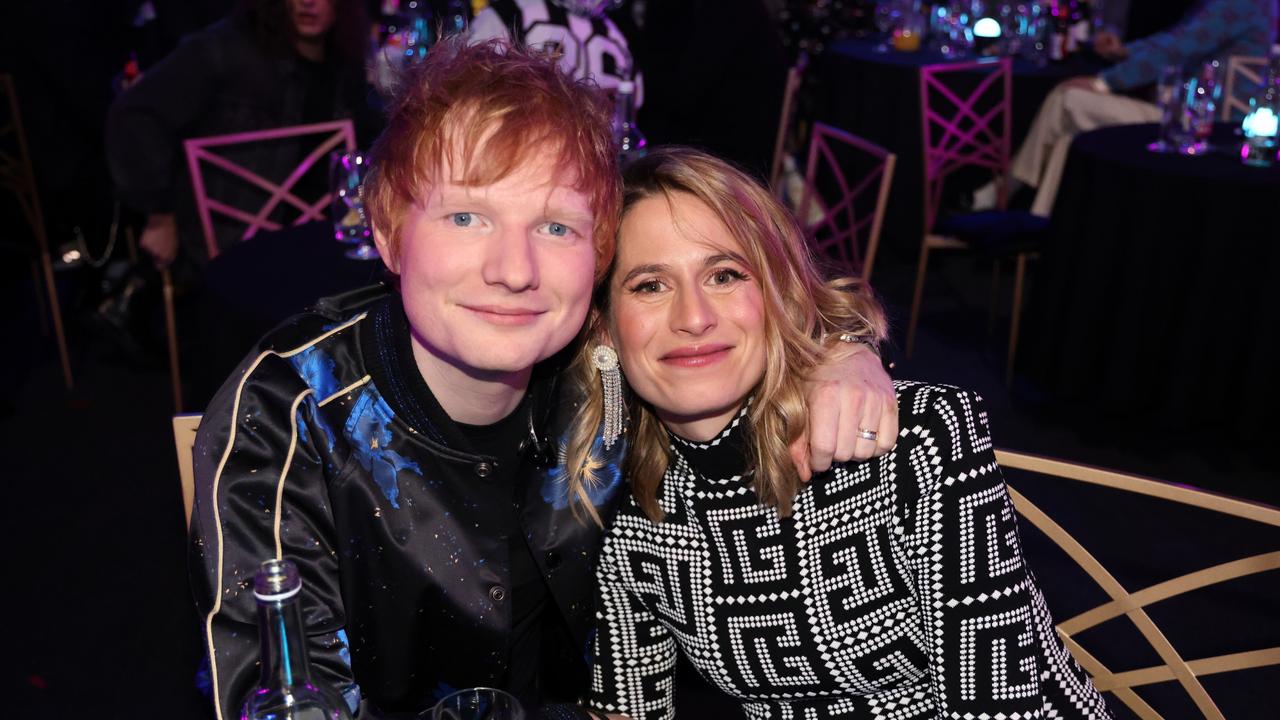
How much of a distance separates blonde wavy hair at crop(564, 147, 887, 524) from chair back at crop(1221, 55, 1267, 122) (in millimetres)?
4086

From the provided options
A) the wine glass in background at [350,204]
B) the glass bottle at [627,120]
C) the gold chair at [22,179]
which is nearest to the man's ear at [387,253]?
the wine glass in background at [350,204]

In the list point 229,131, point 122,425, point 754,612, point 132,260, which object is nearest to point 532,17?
point 229,131

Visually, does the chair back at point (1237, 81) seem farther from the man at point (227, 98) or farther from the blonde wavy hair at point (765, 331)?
the blonde wavy hair at point (765, 331)

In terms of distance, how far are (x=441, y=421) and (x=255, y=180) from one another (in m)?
2.39

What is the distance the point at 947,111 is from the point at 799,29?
1.83 meters

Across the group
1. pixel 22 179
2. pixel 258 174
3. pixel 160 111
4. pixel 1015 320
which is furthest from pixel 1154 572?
pixel 22 179

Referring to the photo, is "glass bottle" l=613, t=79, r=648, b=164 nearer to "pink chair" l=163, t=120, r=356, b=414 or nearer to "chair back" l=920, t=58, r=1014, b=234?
"pink chair" l=163, t=120, r=356, b=414

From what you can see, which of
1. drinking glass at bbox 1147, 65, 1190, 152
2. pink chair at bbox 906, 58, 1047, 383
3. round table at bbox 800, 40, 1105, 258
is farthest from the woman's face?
round table at bbox 800, 40, 1105, 258

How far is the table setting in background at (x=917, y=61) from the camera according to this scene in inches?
215

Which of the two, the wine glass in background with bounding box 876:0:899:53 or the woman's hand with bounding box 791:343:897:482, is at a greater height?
the wine glass in background with bounding box 876:0:899:53

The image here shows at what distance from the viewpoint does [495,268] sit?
1291 millimetres

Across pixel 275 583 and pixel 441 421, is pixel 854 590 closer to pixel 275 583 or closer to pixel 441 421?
pixel 441 421

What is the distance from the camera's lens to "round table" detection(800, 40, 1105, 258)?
538cm

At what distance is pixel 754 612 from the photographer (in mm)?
1588
